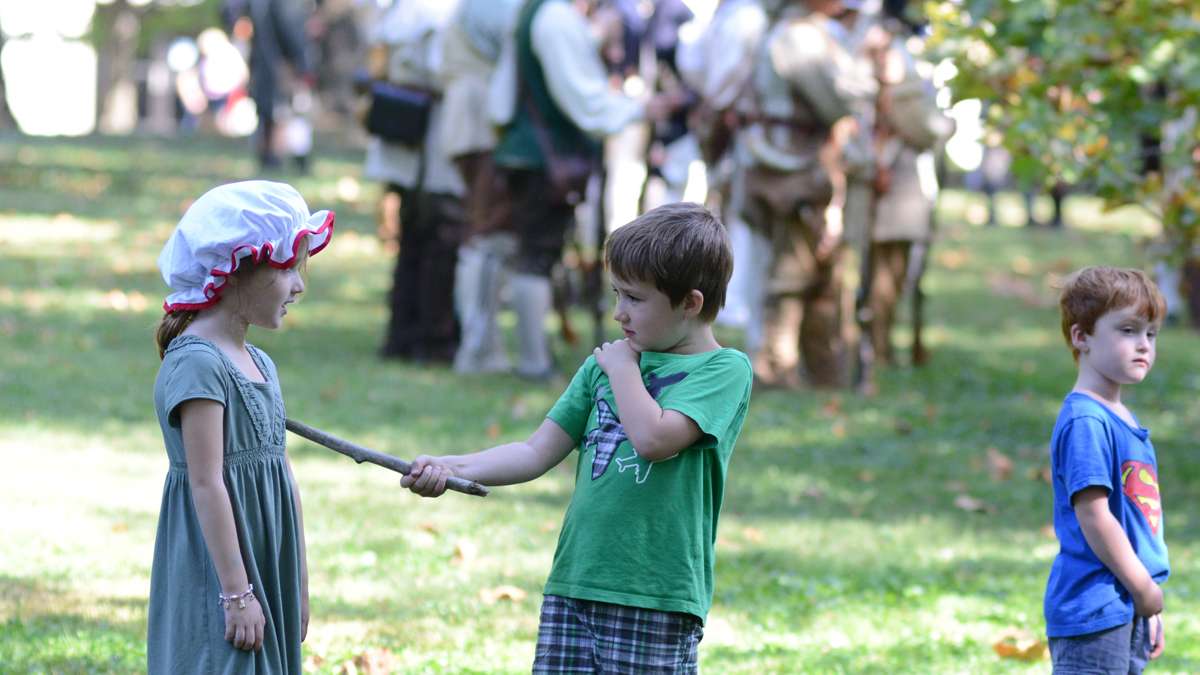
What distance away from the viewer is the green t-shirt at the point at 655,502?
3639mm

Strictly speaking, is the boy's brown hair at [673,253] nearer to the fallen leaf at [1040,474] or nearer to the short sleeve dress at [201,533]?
the short sleeve dress at [201,533]

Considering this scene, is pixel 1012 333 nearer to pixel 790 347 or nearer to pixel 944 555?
pixel 790 347

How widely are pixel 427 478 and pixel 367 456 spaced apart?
15 cm

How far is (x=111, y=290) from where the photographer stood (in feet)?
47.3

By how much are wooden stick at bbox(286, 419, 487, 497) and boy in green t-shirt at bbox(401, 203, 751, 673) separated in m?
0.05

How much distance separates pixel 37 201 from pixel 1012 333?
35.2 feet

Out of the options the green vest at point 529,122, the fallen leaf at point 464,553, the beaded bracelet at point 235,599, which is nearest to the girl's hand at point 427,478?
the beaded bracelet at point 235,599

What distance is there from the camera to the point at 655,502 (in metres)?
3.67

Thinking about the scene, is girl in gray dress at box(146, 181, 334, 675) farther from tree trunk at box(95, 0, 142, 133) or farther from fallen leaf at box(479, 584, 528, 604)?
tree trunk at box(95, 0, 142, 133)

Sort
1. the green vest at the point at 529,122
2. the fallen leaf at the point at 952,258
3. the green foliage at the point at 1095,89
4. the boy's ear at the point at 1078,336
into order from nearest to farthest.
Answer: the boy's ear at the point at 1078,336
the green foliage at the point at 1095,89
the green vest at the point at 529,122
the fallen leaf at the point at 952,258

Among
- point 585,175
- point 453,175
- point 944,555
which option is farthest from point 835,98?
point 944,555

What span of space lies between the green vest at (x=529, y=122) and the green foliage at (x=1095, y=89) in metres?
2.62

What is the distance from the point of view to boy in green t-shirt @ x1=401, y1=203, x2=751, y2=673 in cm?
361

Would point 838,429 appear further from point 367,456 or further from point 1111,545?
point 367,456
